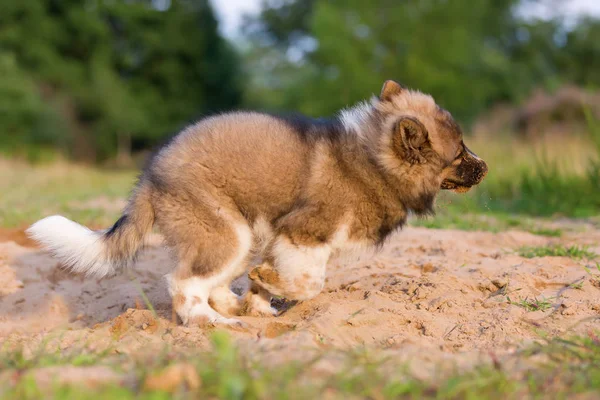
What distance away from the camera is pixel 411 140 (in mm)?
4531

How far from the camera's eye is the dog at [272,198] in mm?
4402

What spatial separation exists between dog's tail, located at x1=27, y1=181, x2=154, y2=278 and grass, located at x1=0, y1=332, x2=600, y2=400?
1265mm

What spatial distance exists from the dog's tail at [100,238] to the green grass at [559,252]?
345 centimetres

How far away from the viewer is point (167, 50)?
1131 inches

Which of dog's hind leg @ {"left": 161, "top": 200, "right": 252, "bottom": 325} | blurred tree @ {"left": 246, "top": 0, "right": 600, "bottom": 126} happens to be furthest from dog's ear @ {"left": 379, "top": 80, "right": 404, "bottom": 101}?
blurred tree @ {"left": 246, "top": 0, "right": 600, "bottom": 126}

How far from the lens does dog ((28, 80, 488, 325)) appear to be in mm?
4402

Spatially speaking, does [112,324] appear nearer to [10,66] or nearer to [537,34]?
[10,66]

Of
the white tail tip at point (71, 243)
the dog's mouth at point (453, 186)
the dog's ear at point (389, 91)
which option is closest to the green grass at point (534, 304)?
the dog's mouth at point (453, 186)

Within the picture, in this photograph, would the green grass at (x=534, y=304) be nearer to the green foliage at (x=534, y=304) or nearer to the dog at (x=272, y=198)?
the green foliage at (x=534, y=304)

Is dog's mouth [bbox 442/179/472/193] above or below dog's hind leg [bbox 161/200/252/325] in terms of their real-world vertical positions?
above

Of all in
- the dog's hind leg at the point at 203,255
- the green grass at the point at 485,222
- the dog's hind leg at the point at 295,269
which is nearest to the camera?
the dog's hind leg at the point at 203,255

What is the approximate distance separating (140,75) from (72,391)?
28.0 meters

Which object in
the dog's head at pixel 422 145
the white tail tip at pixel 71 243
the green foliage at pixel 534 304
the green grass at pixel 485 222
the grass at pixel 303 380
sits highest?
the dog's head at pixel 422 145

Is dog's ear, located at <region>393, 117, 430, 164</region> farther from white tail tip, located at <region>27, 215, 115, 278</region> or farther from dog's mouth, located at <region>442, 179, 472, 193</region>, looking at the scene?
white tail tip, located at <region>27, 215, 115, 278</region>
